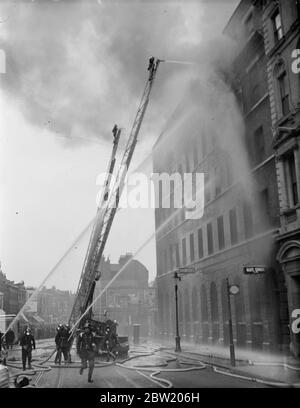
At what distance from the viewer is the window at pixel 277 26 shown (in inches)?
730

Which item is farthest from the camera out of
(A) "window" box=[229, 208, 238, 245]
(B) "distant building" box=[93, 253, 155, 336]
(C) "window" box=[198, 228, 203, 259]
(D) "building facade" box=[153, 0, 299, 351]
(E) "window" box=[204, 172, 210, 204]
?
(B) "distant building" box=[93, 253, 155, 336]

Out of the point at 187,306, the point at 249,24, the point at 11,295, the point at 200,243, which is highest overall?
the point at 249,24

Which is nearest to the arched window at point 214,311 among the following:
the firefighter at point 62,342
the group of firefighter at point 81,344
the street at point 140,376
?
the group of firefighter at point 81,344

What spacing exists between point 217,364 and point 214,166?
10252 mm

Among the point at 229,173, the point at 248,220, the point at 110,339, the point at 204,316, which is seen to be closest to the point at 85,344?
the point at 110,339

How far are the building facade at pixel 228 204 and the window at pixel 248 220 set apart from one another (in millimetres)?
49

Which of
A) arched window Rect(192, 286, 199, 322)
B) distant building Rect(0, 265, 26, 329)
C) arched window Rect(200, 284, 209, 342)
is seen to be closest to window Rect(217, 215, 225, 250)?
arched window Rect(200, 284, 209, 342)

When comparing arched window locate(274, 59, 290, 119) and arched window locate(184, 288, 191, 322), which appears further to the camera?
arched window locate(184, 288, 191, 322)

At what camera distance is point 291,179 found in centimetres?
1767

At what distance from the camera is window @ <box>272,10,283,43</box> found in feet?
60.8

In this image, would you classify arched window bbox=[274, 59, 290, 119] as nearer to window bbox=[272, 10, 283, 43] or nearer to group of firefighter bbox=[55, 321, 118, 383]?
window bbox=[272, 10, 283, 43]

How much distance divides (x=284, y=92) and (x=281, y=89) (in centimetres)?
24

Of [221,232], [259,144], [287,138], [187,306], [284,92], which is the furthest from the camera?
[221,232]

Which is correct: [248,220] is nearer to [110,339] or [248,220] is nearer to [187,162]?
[187,162]
